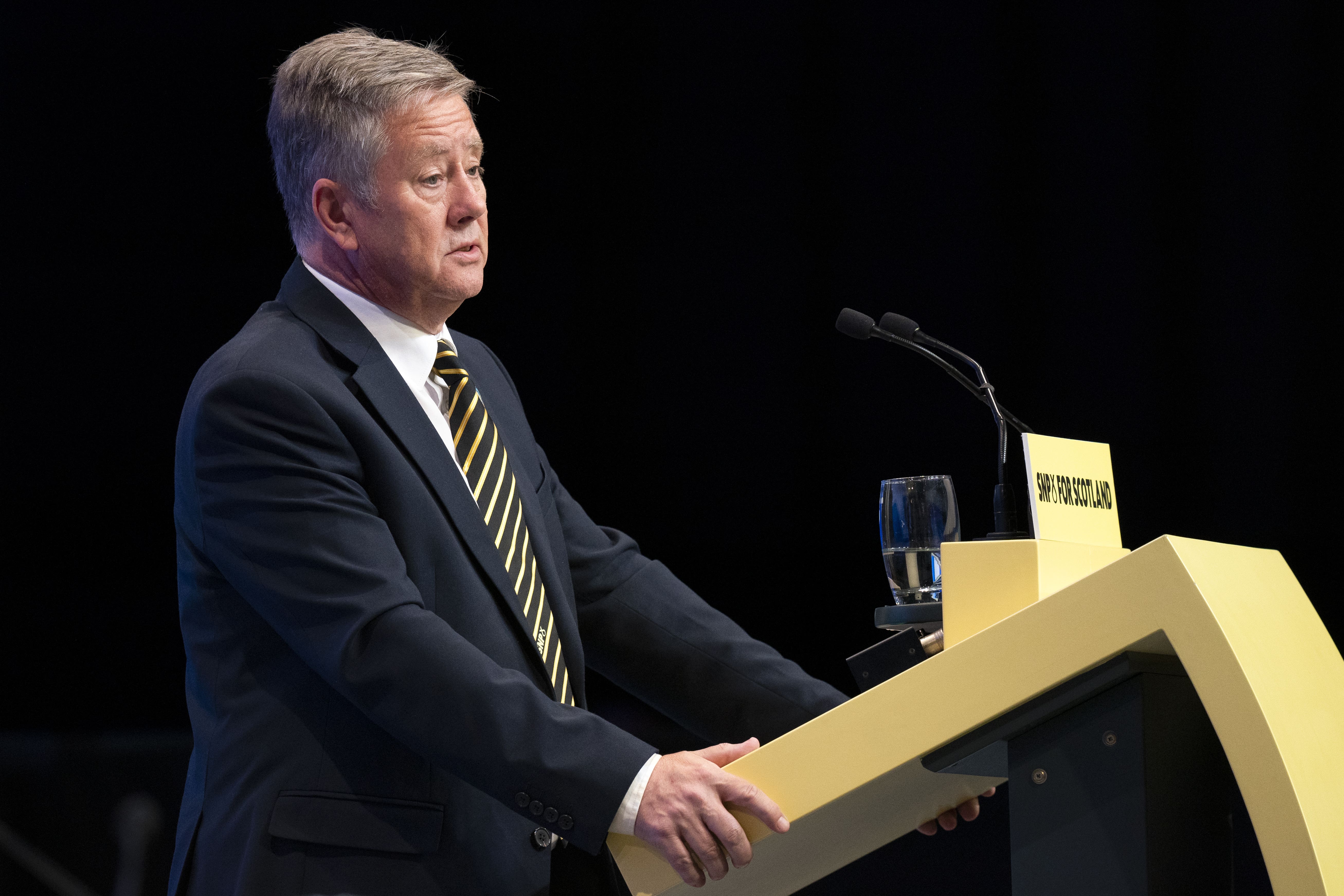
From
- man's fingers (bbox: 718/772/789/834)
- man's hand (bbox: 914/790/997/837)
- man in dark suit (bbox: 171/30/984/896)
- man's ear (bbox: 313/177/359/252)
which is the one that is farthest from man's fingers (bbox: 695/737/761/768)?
man's ear (bbox: 313/177/359/252)

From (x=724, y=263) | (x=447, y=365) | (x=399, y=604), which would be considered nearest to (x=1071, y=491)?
(x=399, y=604)

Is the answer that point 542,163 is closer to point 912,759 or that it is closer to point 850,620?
point 850,620

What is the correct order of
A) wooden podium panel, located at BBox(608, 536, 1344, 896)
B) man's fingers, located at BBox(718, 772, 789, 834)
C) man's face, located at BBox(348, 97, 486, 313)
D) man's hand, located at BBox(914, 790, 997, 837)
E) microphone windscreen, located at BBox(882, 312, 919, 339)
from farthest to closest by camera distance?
man's face, located at BBox(348, 97, 486, 313) < microphone windscreen, located at BBox(882, 312, 919, 339) < man's hand, located at BBox(914, 790, 997, 837) < man's fingers, located at BBox(718, 772, 789, 834) < wooden podium panel, located at BBox(608, 536, 1344, 896)

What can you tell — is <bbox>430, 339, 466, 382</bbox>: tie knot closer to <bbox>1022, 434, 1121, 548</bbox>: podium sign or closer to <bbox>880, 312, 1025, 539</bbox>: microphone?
<bbox>880, 312, 1025, 539</bbox>: microphone

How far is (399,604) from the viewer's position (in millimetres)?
1250

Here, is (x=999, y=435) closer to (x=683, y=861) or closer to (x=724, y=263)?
(x=683, y=861)

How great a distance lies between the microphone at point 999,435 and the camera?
1219mm

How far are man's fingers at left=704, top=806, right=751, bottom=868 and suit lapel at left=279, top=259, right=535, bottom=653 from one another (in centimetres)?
41

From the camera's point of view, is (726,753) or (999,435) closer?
(726,753)

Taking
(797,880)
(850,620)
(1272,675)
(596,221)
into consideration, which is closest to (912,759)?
(1272,675)

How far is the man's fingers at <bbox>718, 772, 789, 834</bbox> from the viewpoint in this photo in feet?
3.39

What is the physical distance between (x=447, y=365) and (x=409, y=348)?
0.18 ft

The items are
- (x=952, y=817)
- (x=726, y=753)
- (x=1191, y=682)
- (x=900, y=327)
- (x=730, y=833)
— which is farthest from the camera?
(x=900, y=327)

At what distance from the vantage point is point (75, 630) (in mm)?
3545
